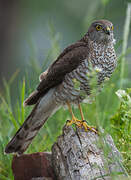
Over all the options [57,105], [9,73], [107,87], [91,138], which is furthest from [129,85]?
[9,73]

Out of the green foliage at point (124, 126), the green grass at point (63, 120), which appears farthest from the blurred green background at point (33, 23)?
the green foliage at point (124, 126)

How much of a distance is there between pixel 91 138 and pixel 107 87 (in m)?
1.62

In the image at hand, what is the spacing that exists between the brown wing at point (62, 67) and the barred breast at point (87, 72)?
0.16 feet

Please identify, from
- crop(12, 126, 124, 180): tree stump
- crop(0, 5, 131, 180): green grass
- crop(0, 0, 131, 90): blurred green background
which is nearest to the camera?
crop(12, 126, 124, 180): tree stump

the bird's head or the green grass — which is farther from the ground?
the bird's head

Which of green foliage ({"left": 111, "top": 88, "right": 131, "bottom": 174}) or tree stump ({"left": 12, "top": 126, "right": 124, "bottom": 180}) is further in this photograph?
green foliage ({"left": 111, "top": 88, "right": 131, "bottom": 174})

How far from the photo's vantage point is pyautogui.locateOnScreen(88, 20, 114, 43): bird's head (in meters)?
3.97

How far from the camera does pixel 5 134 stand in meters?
4.35

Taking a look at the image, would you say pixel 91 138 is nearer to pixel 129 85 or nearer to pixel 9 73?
pixel 129 85

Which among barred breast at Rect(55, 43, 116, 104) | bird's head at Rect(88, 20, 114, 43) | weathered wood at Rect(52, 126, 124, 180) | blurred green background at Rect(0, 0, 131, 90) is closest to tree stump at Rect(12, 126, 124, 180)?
weathered wood at Rect(52, 126, 124, 180)

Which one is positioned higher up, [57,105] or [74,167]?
[57,105]

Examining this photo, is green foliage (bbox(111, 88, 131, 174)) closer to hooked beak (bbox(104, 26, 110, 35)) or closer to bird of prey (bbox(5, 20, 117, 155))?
bird of prey (bbox(5, 20, 117, 155))

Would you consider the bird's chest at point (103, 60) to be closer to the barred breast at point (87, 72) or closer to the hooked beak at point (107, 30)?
the barred breast at point (87, 72)

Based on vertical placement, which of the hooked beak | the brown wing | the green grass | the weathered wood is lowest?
the weathered wood
